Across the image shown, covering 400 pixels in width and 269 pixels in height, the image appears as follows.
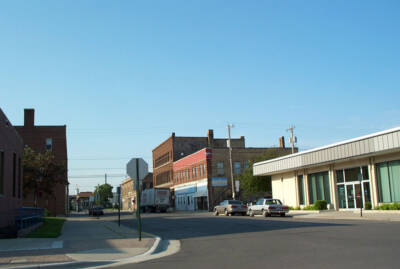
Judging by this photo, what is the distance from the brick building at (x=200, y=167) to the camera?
6362 centimetres

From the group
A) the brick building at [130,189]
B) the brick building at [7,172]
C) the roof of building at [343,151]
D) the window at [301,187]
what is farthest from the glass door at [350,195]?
the brick building at [130,189]

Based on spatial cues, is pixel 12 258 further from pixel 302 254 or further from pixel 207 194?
pixel 207 194

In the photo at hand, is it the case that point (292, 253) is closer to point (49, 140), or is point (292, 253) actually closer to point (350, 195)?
point (350, 195)

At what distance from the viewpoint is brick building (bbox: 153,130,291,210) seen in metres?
63.6

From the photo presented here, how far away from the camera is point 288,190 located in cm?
4556

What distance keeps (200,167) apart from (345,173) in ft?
105

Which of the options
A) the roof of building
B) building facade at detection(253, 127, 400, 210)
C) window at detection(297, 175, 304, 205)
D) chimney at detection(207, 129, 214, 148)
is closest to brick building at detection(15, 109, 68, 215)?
chimney at detection(207, 129, 214, 148)

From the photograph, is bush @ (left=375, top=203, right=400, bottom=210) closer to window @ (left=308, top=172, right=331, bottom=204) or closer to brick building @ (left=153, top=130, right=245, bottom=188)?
window @ (left=308, top=172, right=331, bottom=204)

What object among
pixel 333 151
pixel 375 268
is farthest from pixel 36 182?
pixel 375 268

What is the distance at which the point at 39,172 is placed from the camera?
4788cm

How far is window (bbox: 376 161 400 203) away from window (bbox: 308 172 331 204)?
23.1 feet

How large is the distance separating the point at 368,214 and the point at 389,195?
2213 millimetres

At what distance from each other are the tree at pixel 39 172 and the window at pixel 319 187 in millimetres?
27117

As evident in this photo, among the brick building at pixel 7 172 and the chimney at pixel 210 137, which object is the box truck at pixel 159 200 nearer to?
the chimney at pixel 210 137
